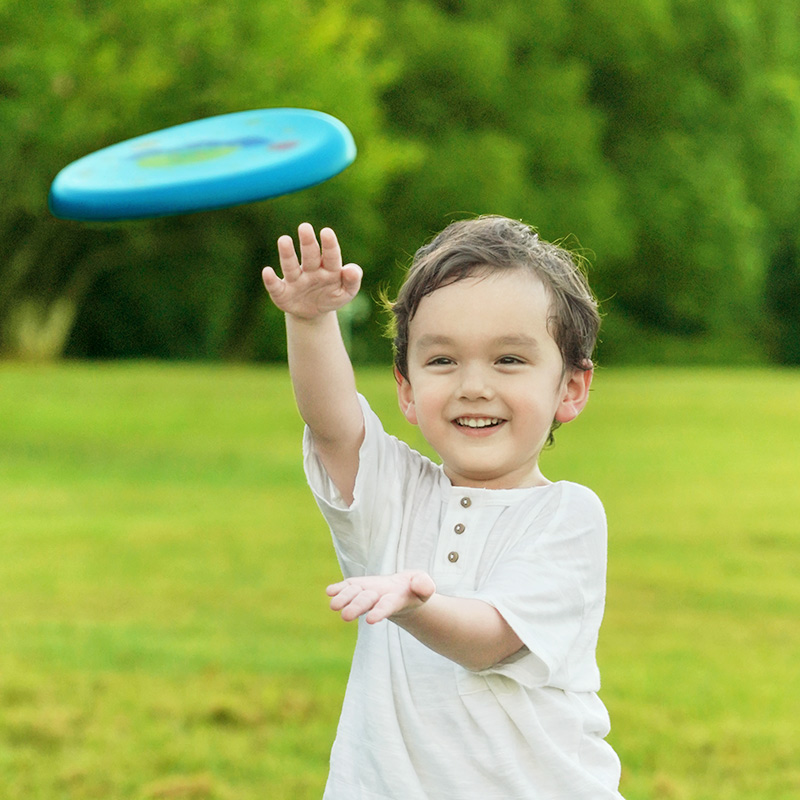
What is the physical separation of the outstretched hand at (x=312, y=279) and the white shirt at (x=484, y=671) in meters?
0.22

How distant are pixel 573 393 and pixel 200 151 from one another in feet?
3.10

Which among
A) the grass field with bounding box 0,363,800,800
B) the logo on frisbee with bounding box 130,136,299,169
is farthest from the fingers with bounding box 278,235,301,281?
the grass field with bounding box 0,363,800,800

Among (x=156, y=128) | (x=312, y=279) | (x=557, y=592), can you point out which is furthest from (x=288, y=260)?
(x=156, y=128)

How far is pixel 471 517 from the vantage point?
6.25 feet

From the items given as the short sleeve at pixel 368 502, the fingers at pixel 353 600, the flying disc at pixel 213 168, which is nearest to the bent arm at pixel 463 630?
the fingers at pixel 353 600

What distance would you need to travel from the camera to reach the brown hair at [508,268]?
6.29 ft

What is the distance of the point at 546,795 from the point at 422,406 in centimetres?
56

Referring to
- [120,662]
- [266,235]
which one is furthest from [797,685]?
[266,235]

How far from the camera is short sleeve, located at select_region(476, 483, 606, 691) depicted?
1792 mm

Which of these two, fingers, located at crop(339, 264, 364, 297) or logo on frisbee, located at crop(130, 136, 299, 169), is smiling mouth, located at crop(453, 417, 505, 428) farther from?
logo on frisbee, located at crop(130, 136, 299, 169)

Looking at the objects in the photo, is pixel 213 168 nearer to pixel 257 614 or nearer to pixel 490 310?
pixel 490 310

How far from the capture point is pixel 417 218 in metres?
30.3

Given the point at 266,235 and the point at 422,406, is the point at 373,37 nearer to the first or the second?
the point at 266,235

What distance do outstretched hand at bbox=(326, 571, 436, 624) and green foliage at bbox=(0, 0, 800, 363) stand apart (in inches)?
855
